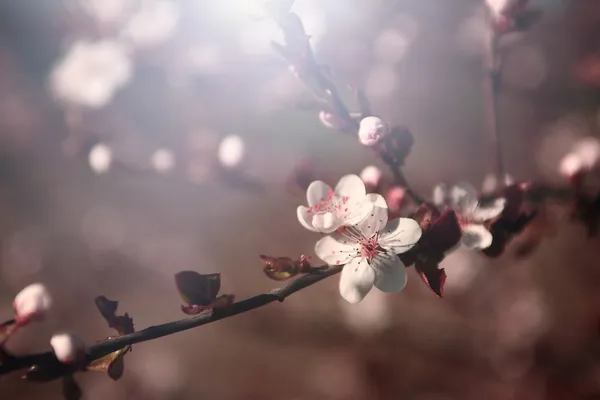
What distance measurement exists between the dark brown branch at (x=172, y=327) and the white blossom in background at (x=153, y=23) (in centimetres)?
123

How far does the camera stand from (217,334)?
165 centimetres

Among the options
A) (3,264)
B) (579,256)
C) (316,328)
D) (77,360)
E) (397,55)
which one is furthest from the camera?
(3,264)

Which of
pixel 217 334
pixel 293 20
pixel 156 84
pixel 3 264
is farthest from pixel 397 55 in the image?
pixel 3 264

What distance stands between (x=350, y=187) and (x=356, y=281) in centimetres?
10

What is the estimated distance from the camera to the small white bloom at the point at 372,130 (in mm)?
463

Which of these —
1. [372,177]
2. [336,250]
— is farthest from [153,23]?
[336,250]

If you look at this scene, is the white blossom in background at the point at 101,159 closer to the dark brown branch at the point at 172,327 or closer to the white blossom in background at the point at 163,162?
the white blossom in background at the point at 163,162

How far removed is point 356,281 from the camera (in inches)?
17.2

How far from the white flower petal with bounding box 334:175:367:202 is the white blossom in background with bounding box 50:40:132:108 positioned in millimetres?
1160

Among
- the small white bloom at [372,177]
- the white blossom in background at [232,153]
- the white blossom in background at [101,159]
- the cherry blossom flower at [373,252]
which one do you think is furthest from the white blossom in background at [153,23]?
the cherry blossom flower at [373,252]

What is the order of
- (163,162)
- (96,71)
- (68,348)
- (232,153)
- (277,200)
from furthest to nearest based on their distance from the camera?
(277,200) → (96,71) → (163,162) → (232,153) → (68,348)

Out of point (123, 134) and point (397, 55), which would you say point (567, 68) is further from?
point (123, 134)

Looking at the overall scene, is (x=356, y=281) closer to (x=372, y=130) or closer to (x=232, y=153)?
(x=372, y=130)

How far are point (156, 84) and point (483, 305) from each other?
3.93 ft
